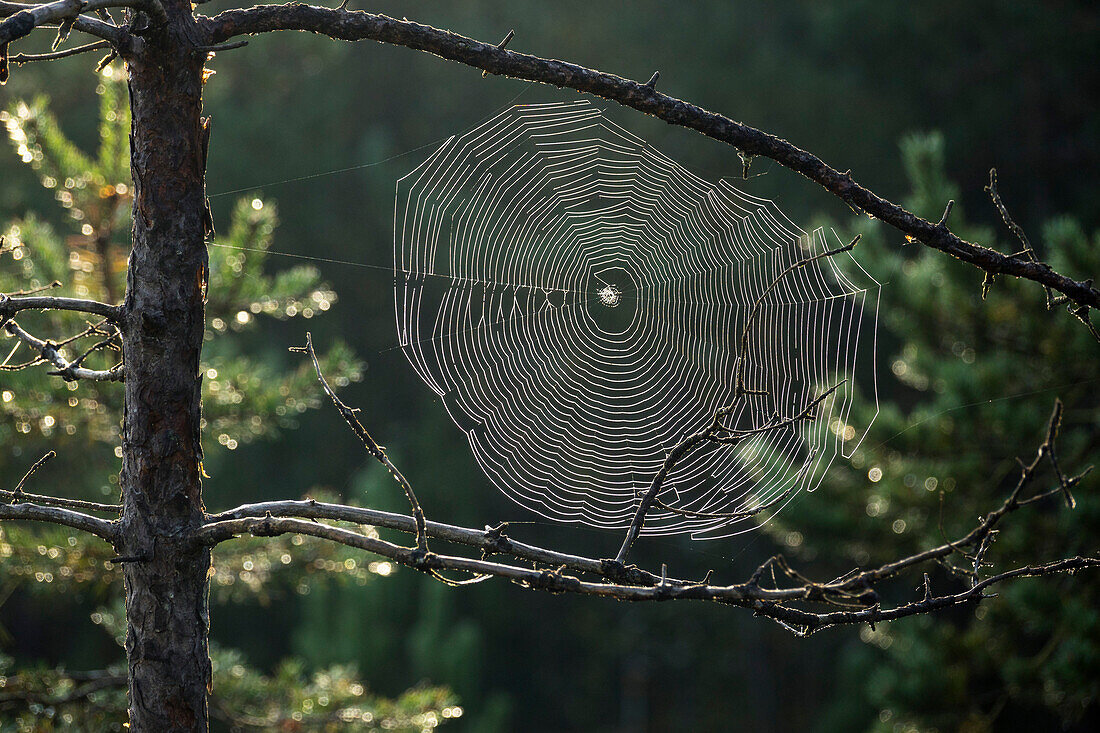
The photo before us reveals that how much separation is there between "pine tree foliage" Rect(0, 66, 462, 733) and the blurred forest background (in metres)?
0.02

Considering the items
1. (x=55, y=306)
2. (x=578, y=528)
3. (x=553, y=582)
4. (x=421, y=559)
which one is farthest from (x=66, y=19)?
(x=578, y=528)

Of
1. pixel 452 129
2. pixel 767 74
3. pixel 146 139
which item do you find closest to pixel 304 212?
pixel 452 129

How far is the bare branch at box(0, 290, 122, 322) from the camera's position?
1.04 meters

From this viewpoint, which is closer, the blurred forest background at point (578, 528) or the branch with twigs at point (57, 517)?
the branch with twigs at point (57, 517)

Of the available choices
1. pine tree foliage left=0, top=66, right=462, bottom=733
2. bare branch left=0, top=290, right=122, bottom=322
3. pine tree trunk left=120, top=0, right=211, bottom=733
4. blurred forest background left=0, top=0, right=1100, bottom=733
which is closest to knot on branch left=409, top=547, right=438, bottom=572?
pine tree trunk left=120, top=0, right=211, bottom=733

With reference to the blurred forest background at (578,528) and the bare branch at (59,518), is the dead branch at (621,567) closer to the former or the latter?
the bare branch at (59,518)

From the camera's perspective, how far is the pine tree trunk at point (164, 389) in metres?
1.05

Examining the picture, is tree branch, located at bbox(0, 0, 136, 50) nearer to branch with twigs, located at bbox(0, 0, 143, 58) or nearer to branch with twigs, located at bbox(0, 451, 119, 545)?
branch with twigs, located at bbox(0, 0, 143, 58)

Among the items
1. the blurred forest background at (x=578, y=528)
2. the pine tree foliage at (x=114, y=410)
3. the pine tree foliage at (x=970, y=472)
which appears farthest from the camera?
the pine tree foliage at (x=970, y=472)

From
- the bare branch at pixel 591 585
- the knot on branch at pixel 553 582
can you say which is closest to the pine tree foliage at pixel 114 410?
the bare branch at pixel 591 585

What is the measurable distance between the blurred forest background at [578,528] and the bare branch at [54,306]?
75cm

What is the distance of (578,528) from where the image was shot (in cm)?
550

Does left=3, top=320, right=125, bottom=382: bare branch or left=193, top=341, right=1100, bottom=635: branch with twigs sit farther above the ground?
left=3, top=320, right=125, bottom=382: bare branch

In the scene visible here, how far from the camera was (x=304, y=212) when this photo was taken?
333 inches
